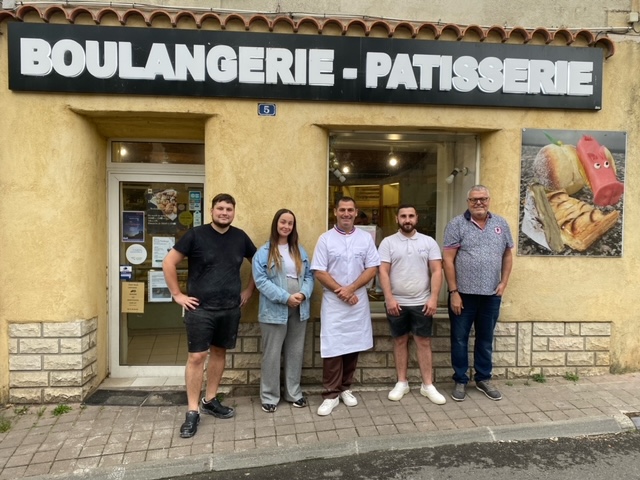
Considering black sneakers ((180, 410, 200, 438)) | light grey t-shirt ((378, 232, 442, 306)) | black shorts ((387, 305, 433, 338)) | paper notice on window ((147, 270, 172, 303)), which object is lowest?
black sneakers ((180, 410, 200, 438))

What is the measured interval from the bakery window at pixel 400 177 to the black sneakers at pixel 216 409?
1.86 metres

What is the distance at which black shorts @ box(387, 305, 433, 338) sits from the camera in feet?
13.6

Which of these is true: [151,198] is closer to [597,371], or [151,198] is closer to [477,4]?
[477,4]

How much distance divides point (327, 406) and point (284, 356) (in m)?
0.61

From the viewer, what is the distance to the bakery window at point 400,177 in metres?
4.89

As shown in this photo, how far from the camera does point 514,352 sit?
4.71m

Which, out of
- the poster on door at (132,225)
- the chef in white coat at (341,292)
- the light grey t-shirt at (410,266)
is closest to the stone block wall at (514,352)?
the chef in white coat at (341,292)

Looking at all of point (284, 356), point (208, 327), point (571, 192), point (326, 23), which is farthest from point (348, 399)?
point (326, 23)

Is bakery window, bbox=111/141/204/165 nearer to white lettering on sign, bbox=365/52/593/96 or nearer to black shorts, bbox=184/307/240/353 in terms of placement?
black shorts, bbox=184/307/240/353

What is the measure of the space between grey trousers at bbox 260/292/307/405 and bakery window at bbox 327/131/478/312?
1133 mm

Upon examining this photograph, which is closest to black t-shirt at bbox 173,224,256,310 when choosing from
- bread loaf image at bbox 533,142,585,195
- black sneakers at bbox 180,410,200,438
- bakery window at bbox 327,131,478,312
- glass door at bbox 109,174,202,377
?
black sneakers at bbox 180,410,200,438

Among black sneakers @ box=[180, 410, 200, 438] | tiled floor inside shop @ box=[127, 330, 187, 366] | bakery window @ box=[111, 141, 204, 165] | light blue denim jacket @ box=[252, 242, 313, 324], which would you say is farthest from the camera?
tiled floor inside shop @ box=[127, 330, 187, 366]

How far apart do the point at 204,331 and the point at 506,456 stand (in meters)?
2.61

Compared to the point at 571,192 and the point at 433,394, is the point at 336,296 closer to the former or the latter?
the point at 433,394
